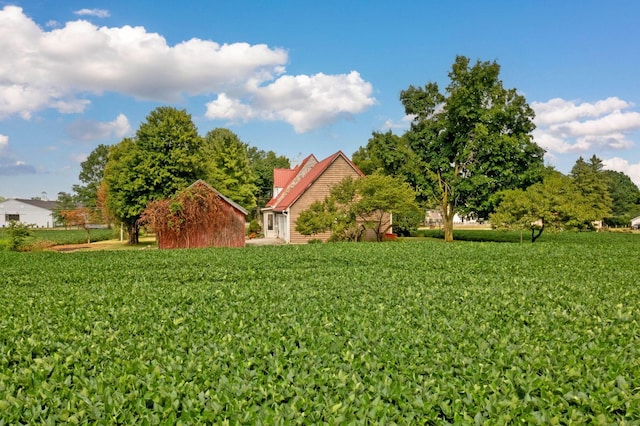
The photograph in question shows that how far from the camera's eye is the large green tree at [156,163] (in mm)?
31391

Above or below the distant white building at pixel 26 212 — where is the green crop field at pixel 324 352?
below

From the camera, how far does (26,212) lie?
287ft

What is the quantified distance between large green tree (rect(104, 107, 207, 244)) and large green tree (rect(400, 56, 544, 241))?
17466 millimetres

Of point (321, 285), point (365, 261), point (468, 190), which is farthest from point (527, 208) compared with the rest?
point (321, 285)

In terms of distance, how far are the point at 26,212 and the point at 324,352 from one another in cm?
10063

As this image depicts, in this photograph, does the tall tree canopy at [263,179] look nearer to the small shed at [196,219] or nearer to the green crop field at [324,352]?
the small shed at [196,219]

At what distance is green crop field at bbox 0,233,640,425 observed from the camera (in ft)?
12.2

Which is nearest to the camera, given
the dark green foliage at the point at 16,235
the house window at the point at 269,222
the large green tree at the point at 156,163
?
the dark green foliage at the point at 16,235

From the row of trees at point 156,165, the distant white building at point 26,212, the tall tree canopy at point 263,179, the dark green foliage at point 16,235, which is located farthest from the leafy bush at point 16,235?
the distant white building at point 26,212

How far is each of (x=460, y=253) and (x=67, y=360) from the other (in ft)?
48.8

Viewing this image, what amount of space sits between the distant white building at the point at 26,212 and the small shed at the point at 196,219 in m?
70.0

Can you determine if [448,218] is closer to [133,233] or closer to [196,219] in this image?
[196,219]

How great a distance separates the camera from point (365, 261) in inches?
613

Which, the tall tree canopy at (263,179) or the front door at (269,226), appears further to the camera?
the tall tree canopy at (263,179)
